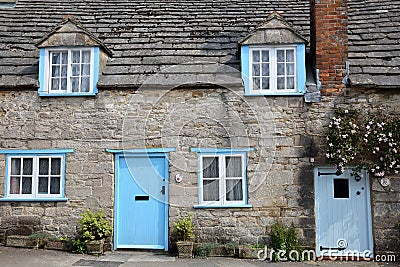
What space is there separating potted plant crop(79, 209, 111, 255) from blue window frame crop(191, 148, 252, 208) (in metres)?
2.19

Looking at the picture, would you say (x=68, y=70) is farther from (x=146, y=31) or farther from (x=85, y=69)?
(x=146, y=31)

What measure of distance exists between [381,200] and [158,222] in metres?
4.90

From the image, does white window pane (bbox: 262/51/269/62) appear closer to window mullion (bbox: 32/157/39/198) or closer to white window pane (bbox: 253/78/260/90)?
white window pane (bbox: 253/78/260/90)

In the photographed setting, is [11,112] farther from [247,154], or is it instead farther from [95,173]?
[247,154]

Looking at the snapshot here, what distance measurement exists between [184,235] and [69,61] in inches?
191

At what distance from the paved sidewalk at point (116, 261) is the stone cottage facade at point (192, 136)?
46 centimetres

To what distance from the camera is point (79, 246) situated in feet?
29.1

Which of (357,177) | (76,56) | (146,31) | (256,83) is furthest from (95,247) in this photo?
(357,177)

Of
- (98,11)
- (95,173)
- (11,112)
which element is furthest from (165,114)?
(98,11)

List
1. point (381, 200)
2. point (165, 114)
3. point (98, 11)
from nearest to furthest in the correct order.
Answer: point (381, 200) < point (165, 114) < point (98, 11)

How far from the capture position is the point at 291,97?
9.28m

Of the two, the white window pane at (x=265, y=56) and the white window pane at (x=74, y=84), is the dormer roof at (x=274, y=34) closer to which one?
the white window pane at (x=265, y=56)

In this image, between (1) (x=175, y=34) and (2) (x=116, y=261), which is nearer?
(2) (x=116, y=261)

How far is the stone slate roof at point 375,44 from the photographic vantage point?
30.0ft
